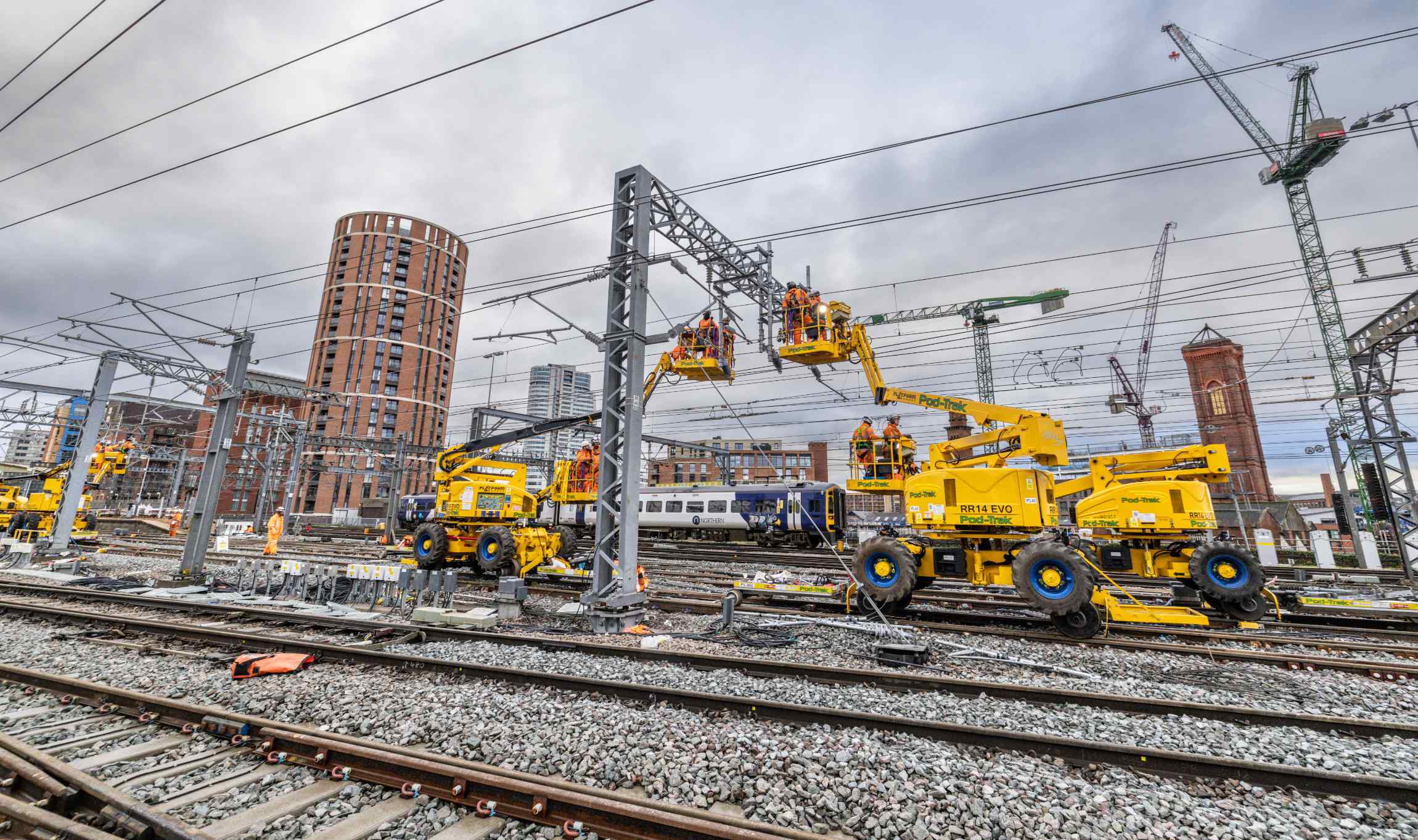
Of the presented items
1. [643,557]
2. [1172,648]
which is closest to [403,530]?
[643,557]

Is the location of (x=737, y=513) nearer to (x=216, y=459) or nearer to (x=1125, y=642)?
(x=1125, y=642)

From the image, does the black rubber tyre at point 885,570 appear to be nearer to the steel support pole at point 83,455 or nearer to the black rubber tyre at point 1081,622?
the black rubber tyre at point 1081,622

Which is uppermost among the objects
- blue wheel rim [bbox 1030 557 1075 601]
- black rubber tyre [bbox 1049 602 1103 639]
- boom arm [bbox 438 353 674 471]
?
boom arm [bbox 438 353 674 471]

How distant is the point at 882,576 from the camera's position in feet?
33.5

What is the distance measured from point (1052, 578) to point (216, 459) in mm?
20771

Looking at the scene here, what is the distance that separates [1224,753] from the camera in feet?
14.3

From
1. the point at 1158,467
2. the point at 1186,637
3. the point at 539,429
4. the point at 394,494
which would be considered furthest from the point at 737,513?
the point at 394,494

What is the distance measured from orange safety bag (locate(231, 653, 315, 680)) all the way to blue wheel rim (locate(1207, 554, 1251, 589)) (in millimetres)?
14687

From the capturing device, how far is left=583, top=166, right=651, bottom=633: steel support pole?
9148 millimetres

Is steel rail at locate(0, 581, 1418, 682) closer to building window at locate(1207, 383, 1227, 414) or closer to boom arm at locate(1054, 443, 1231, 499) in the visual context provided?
boom arm at locate(1054, 443, 1231, 499)

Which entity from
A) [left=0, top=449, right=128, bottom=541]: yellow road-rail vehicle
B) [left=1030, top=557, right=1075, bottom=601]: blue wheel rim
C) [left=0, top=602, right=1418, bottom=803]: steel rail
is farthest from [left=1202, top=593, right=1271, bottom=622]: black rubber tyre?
[left=0, top=449, right=128, bottom=541]: yellow road-rail vehicle

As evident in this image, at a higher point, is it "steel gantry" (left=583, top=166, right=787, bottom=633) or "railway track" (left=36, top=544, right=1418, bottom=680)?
"steel gantry" (left=583, top=166, right=787, bottom=633)

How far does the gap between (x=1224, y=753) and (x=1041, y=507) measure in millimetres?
5911

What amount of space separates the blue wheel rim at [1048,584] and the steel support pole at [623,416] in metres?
6.67
